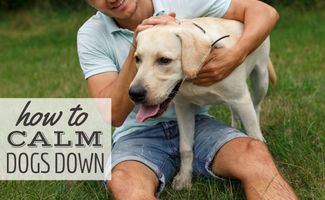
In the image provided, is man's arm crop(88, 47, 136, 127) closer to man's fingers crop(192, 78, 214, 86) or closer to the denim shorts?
the denim shorts

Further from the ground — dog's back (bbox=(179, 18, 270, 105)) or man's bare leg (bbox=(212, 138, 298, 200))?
dog's back (bbox=(179, 18, 270, 105))

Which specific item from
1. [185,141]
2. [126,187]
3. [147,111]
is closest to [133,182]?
[126,187]

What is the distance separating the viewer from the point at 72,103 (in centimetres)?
529

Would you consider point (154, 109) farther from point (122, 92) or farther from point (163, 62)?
point (122, 92)

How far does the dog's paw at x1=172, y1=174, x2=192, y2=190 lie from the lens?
335 cm

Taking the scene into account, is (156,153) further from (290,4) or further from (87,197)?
(290,4)

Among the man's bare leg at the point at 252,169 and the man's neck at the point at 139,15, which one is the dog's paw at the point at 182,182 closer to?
the man's bare leg at the point at 252,169

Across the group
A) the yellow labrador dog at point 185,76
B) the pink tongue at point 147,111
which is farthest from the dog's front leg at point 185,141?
the pink tongue at point 147,111

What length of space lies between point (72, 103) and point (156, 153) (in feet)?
6.89

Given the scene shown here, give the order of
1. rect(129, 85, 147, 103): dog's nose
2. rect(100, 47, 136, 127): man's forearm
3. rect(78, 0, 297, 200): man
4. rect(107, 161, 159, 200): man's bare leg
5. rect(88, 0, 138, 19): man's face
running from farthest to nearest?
rect(88, 0, 138, 19): man's face, rect(100, 47, 136, 127): man's forearm, rect(78, 0, 297, 200): man, rect(107, 161, 159, 200): man's bare leg, rect(129, 85, 147, 103): dog's nose

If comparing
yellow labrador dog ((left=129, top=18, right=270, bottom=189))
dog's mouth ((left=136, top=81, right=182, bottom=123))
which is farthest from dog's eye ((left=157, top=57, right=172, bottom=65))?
dog's mouth ((left=136, top=81, right=182, bottom=123))

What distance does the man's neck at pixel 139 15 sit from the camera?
3385 mm

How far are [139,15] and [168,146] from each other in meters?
0.75

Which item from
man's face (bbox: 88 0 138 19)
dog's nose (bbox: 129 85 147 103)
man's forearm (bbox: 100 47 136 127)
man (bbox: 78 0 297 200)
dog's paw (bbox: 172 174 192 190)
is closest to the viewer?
dog's nose (bbox: 129 85 147 103)
